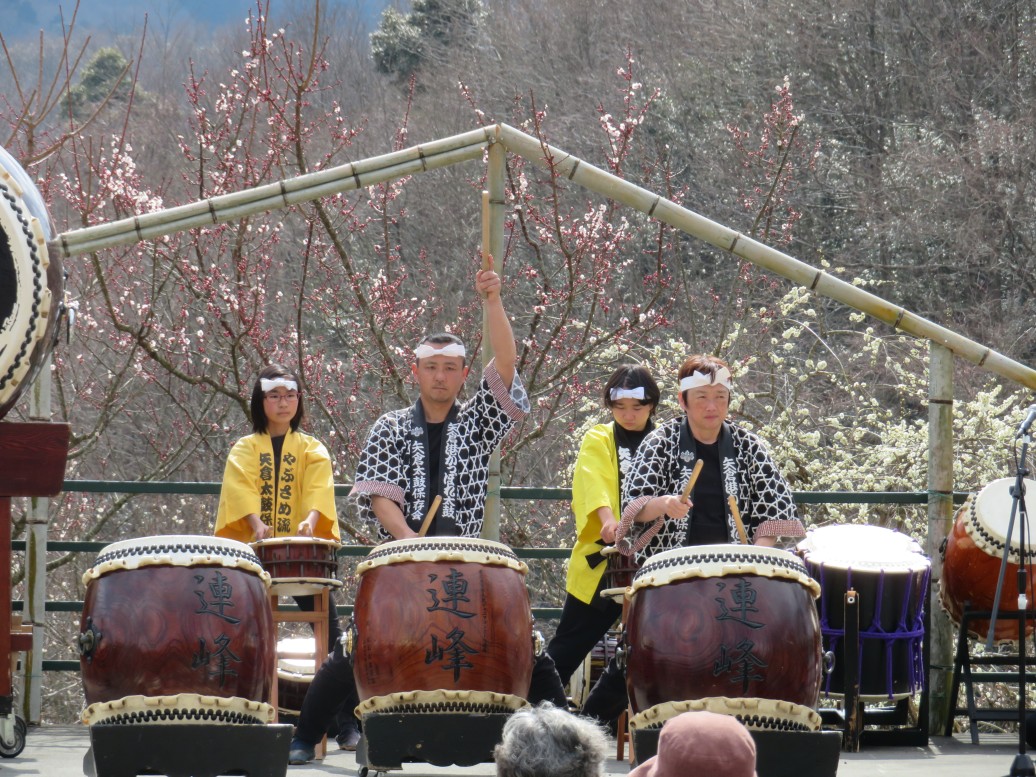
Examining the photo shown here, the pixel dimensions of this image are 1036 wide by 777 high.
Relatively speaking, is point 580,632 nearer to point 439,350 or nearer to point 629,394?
point 629,394

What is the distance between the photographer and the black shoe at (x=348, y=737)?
497cm

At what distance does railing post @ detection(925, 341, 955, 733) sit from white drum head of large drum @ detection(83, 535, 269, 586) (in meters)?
2.69

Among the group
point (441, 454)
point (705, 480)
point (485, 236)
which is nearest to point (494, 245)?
point (485, 236)

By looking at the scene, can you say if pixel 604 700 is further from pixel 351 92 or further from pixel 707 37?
pixel 351 92

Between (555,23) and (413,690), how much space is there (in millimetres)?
17802

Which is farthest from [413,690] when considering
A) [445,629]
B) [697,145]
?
[697,145]

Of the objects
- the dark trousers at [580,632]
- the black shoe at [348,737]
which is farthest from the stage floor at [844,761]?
the dark trousers at [580,632]

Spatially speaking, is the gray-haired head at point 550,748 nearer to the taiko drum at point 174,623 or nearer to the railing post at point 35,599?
the taiko drum at point 174,623

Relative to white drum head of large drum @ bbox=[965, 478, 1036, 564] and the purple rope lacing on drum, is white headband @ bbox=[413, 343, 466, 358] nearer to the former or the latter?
the purple rope lacing on drum

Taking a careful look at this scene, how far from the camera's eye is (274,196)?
5.11 meters

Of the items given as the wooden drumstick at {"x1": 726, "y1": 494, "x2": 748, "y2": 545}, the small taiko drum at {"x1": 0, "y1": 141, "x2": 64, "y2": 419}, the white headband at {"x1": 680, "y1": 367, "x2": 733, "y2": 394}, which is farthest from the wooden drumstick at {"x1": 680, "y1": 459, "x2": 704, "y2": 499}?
the small taiko drum at {"x1": 0, "y1": 141, "x2": 64, "y2": 419}

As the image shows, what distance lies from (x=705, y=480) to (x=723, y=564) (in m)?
0.82

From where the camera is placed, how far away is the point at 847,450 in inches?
342

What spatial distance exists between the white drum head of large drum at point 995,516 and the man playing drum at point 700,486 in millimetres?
849
